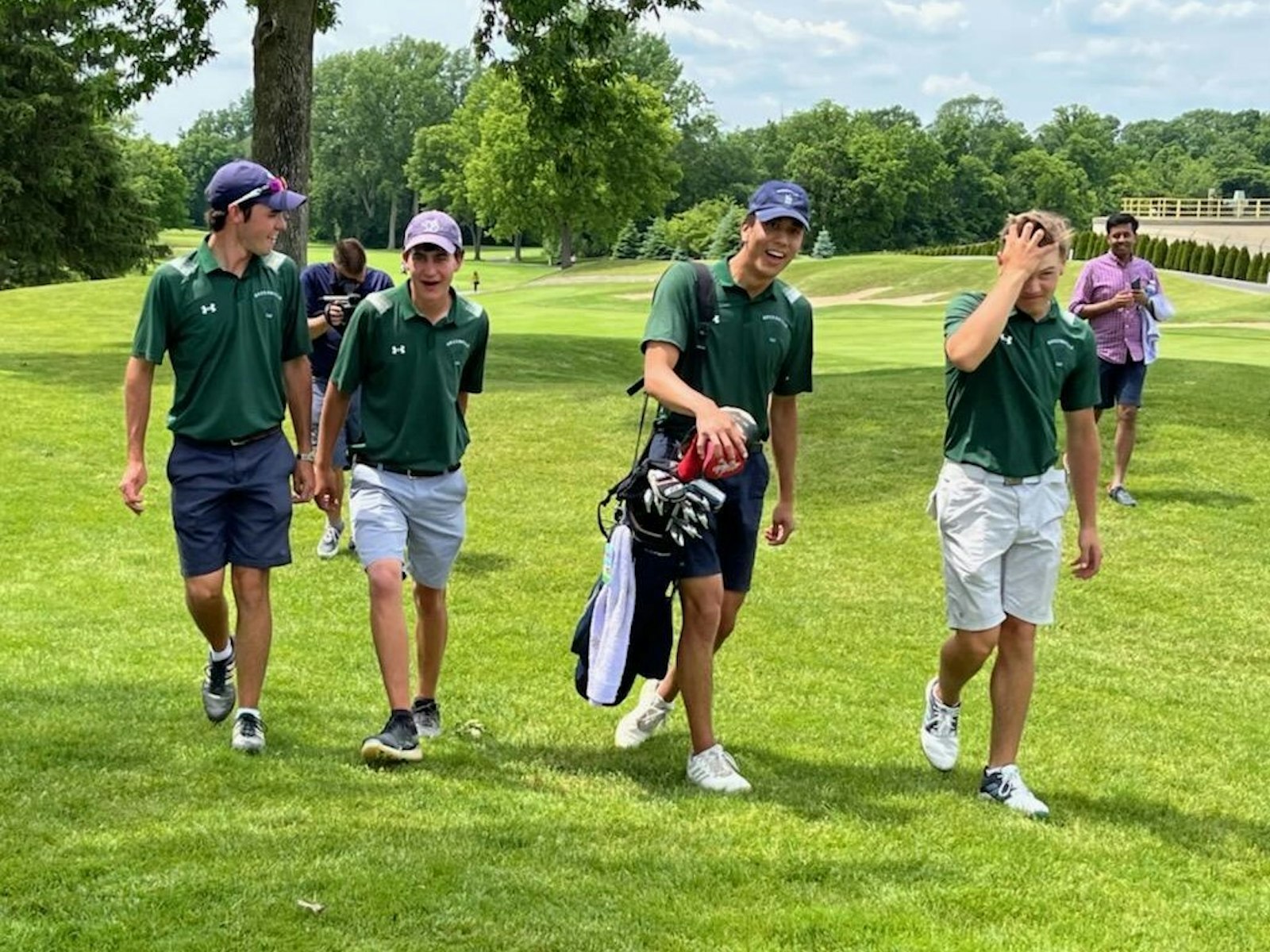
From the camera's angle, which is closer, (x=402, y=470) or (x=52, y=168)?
(x=402, y=470)

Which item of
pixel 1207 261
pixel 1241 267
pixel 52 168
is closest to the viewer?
pixel 52 168

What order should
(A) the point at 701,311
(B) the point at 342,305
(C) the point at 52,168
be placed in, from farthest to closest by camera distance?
1. (C) the point at 52,168
2. (B) the point at 342,305
3. (A) the point at 701,311

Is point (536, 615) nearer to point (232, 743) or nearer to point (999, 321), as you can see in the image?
point (232, 743)

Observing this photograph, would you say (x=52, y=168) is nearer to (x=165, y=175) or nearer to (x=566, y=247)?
(x=566, y=247)

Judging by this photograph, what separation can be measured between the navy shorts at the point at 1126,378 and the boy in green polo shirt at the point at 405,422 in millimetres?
7542

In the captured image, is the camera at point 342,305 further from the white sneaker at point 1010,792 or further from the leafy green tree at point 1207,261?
the leafy green tree at point 1207,261

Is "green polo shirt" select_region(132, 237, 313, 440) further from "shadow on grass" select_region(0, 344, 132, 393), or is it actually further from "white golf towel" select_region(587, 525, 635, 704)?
"shadow on grass" select_region(0, 344, 132, 393)

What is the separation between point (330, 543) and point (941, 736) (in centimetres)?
533

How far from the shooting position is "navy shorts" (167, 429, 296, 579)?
18.1 feet

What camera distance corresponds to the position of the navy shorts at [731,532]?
5.22m

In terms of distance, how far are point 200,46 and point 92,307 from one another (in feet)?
48.8

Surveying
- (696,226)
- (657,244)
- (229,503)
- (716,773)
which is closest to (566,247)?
(657,244)

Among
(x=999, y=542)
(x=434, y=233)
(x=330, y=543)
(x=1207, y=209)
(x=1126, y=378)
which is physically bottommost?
(x=330, y=543)

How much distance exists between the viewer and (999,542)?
5.20m
